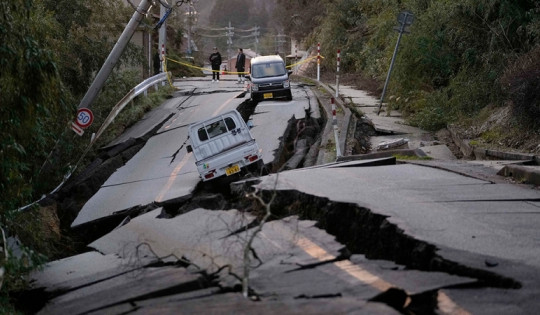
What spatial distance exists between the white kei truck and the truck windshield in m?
11.8

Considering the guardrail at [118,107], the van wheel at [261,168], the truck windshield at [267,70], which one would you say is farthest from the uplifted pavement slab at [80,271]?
the truck windshield at [267,70]

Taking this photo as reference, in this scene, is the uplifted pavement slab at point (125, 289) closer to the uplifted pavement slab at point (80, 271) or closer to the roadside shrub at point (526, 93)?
the uplifted pavement slab at point (80, 271)

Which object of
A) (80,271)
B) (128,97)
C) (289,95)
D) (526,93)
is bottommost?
(80,271)

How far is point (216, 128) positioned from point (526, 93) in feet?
22.1

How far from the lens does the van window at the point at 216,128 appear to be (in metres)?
16.3

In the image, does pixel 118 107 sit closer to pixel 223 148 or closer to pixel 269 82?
Result: pixel 269 82

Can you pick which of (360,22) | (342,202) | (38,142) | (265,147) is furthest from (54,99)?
(360,22)

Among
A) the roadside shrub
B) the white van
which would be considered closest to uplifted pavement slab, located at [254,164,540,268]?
the roadside shrub

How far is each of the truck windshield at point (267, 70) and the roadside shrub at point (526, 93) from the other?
12.0 meters

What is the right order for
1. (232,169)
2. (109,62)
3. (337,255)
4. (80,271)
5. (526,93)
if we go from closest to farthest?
(337,255) < (80,271) < (232,169) < (526,93) < (109,62)

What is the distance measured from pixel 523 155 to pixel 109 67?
34.3 feet

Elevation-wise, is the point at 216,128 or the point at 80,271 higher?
the point at 216,128

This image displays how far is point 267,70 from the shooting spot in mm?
28375

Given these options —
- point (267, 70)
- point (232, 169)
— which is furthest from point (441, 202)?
point (267, 70)
